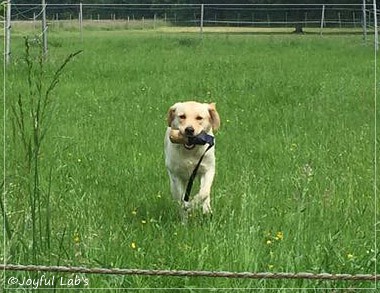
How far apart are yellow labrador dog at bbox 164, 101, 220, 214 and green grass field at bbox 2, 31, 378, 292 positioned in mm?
156

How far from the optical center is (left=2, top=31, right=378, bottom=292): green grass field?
3105 mm

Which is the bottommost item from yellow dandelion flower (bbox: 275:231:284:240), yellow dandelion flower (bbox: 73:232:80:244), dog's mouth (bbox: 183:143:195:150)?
yellow dandelion flower (bbox: 275:231:284:240)

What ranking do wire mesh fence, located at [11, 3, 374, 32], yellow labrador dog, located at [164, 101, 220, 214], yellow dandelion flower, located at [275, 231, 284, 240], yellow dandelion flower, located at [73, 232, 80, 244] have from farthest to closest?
wire mesh fence, located at [11, 3, 374, 32], yellow labrador dog, located at [164, 101, 220, 214], yellow dandelion flower, located at [275, 231, 284, 240], yellow dandelion flower, located at [73, 232, 80, 244]

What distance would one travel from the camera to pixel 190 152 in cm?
452

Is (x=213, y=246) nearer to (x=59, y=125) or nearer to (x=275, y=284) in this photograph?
(x=275, y=284)

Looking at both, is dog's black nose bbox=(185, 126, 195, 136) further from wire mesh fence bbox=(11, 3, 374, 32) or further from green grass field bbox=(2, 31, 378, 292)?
wire mesh fence bbox=(11, 3, 374, 32)

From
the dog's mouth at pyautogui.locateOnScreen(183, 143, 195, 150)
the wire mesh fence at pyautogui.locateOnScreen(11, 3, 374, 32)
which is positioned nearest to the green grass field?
the dog's mouth at pyautogui.locateOnScreen(183, 143, 195, 150)

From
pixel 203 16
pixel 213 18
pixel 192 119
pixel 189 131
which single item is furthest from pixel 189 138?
pixel 213 18

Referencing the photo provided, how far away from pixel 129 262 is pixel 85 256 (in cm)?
23

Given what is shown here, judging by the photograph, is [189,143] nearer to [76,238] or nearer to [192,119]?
[192,119]

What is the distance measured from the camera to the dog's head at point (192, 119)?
4.37 meters

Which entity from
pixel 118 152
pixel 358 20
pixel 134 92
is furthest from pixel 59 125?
pixel 358 20

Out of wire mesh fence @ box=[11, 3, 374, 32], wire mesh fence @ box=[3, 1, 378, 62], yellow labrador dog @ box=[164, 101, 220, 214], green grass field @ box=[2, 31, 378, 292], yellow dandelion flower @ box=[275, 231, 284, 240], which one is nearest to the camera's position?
green grass field @ box=[2, 31, 378, 292]

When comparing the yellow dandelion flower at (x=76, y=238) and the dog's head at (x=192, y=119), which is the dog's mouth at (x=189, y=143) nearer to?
the dog's head at (x=192, y=119)
